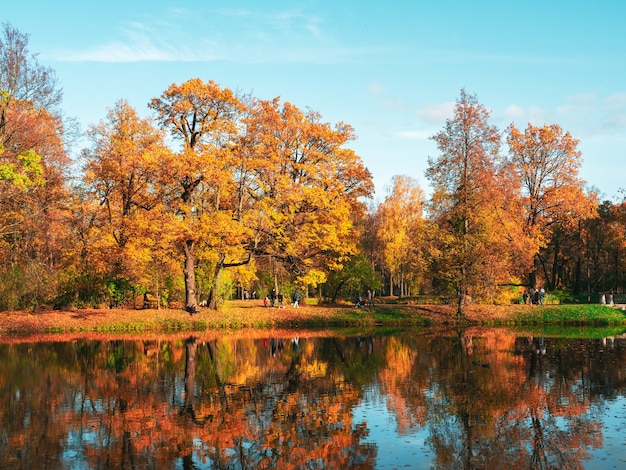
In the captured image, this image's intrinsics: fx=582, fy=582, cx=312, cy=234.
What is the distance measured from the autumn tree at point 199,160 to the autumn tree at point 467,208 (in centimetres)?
1685

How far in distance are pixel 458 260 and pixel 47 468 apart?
38015mm

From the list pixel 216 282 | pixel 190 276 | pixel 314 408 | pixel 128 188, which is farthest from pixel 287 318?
pixel 314 408

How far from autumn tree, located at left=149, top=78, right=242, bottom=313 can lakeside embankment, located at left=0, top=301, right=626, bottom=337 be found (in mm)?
2665

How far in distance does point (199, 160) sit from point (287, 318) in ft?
46.2

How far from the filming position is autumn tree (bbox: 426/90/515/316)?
45.5m

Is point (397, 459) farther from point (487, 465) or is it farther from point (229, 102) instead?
point (229, 102)

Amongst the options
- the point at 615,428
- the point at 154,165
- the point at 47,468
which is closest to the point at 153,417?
the point at 47,468

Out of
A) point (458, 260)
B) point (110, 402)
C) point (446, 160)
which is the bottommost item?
point (110, 402)

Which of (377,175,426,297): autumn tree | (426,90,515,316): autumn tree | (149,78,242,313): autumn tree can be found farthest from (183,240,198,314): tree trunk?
(377,175,426,297): autumn tree

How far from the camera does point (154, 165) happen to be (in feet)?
134

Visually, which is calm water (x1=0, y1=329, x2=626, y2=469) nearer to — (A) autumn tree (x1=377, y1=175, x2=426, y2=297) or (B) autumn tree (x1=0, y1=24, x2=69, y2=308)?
(B) autumn tree (x1=0, y1=24, x2=69, y2=308)

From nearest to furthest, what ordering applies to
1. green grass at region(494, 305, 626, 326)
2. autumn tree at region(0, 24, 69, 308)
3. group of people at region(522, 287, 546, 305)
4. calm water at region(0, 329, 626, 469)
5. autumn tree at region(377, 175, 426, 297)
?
calm water at region(0, 329, 626, 469)
autumn tree at region(0, 24, 69, 308)
green grass at region(494, 305, 626, 326)
group of people at region(522, 287, 546, 305)
autumn tree at region(377, 175, 426, 297)

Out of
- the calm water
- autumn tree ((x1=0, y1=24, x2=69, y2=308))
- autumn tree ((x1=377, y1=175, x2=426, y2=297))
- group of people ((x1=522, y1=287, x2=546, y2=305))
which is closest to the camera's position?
the calm water

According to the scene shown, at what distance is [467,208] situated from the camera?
45.6 metres
